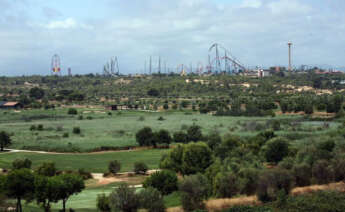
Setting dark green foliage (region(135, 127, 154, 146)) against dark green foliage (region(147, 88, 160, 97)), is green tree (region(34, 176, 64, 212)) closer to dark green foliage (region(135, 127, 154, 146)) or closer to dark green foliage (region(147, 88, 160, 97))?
dark green foliage (region(135, 127, 154, 146))

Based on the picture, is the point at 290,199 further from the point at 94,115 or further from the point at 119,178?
the point at 94,115

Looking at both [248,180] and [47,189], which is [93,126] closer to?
[248,180]

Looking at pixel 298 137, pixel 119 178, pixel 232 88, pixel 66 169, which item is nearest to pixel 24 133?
pixel 66 169

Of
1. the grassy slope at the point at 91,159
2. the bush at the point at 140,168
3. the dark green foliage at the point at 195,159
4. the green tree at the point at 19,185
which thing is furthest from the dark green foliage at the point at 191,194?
the grassy slope at the point at 91,159

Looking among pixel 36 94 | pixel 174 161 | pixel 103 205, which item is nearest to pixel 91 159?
pixel 174 161

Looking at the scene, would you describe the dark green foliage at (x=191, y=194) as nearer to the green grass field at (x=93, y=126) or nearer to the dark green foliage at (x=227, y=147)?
the dark green foliage at (x=227, y=147)

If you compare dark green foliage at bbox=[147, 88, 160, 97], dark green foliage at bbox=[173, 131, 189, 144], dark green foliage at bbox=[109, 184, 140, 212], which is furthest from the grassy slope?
dark green foliage at bbox=[147, 88, 160, 97]
